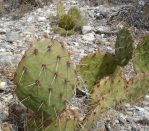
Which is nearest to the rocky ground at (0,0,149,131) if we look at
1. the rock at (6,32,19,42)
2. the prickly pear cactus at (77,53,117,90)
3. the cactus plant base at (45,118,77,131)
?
the rock at (6,32,19,42)

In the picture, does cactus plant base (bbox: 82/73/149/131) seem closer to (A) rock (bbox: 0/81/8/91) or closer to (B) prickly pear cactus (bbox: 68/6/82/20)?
(A) rock (bbox: 0/81/8/91)

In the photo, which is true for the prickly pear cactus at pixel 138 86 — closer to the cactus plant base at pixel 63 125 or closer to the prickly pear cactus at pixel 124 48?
the prickly pear cactus at pixel 124 48

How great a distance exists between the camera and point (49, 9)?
6.88 m

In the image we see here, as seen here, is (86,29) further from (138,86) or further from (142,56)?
(138,86)

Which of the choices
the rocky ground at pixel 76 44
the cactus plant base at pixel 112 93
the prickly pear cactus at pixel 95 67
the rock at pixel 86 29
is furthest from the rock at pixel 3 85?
the rock at pixel 86 29

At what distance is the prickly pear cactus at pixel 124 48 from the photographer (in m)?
3.75

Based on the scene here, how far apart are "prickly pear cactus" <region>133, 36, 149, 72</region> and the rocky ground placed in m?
0.29

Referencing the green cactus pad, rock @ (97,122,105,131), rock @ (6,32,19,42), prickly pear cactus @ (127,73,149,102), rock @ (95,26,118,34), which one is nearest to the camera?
rock @ (97,122,105,131)

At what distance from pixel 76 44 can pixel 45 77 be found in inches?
104

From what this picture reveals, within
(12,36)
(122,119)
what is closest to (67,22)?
(12,36)

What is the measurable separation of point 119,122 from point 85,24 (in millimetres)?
2544

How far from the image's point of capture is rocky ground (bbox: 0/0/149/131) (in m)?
3.73

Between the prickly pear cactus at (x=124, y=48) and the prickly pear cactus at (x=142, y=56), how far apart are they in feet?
Answer: 0.92

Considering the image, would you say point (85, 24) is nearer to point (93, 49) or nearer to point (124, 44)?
point (93, 49)
